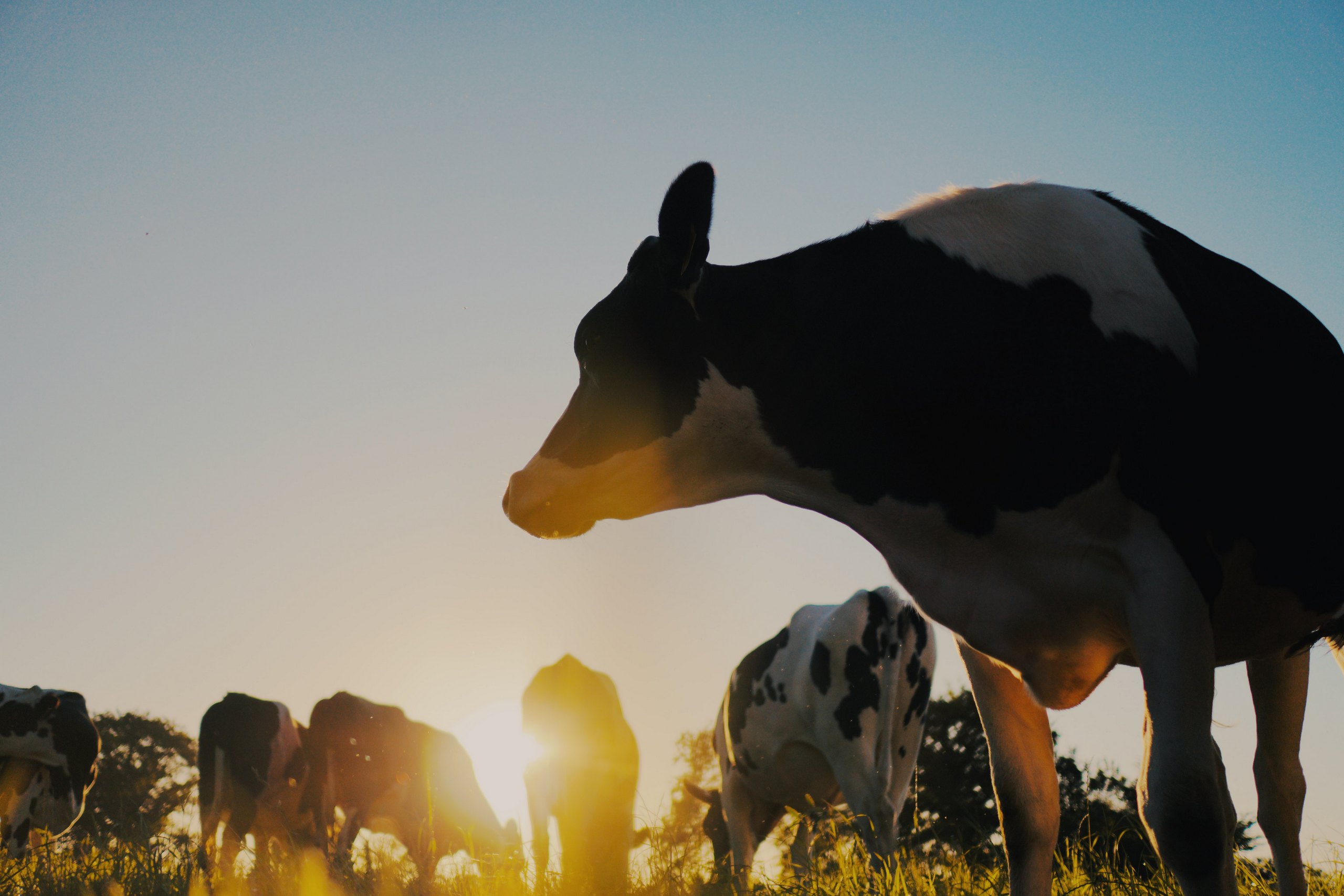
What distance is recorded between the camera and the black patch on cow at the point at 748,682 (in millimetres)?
11828

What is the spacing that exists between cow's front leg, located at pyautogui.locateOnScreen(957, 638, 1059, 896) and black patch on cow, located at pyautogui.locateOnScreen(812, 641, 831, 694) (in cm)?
776

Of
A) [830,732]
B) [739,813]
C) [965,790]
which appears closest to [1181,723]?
[830,732]

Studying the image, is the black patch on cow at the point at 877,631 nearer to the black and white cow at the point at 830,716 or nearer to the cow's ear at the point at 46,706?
the black and white cow at the point at 830,716

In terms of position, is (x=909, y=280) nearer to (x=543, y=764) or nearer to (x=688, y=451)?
(x=688, y=451)

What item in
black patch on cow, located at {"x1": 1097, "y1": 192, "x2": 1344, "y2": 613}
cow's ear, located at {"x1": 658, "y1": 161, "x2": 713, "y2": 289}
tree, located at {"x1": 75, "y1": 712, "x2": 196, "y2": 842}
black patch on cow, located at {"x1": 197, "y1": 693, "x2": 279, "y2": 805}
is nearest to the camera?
black patch on cow, located at {"x1": 1097, "y1": 192, "x2": 1344, "y2": 613}

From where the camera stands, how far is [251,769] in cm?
1588

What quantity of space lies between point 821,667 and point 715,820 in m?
3.79

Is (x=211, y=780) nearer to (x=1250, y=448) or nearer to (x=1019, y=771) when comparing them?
(x=1019, y=771)

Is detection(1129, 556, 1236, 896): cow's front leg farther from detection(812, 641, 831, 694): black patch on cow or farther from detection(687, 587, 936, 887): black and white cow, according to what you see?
detection(812, 641, 831, 694): black patch on cow

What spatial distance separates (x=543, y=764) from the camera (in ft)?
36.0

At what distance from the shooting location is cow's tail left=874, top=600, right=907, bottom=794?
10.3 meters

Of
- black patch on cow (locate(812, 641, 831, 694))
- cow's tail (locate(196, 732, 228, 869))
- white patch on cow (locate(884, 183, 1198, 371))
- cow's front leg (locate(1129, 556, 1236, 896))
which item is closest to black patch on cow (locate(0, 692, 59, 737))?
cow's tail (locate(196, 732, 228, 869))

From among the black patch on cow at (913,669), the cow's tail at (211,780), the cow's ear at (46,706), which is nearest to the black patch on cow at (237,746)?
the cow's tail at (211,780)

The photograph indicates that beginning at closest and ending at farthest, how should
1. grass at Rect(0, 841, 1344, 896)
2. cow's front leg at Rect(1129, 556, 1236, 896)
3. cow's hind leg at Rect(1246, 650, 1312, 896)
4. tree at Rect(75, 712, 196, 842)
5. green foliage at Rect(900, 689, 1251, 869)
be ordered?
cow's front leg at Rect(1129, 556, 1236, 896) < cow's hind leg at Rect(1246, 650, 1312, 896) < grass at Rect(0, 841, 1344, 896) < green foliage at Rect(900, 689, 1251, 869) < tree at Rect(75, 712, 196, 842)
